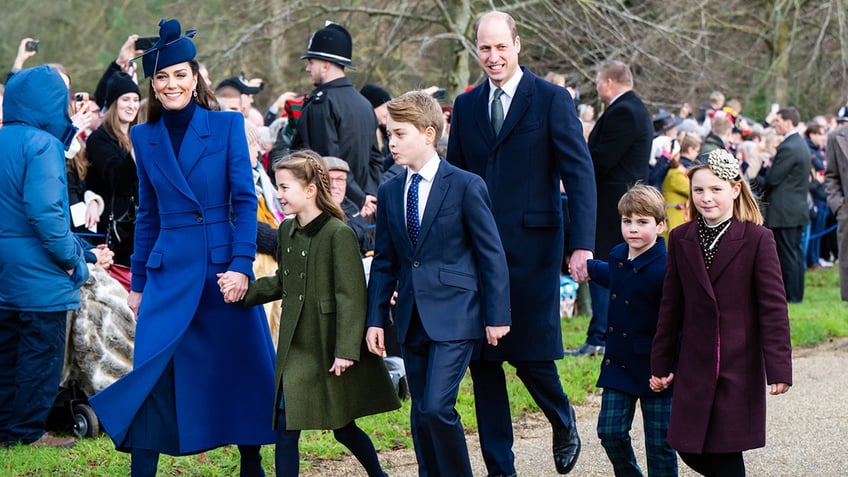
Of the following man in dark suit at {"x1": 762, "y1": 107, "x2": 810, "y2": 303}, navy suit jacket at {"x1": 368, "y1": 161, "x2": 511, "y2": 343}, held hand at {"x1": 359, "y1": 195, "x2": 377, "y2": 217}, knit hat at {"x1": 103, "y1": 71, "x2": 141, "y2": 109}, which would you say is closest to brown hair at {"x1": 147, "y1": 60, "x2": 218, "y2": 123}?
navy suit jacket at {"x1": 368, "y1": 161, "x2": 511, "y2": 343}

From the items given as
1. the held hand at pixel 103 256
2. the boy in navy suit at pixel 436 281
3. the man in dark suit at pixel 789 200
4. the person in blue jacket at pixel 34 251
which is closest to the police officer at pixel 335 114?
the held hand at pixel 103 256

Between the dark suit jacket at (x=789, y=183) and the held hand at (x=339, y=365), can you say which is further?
the dark suit jacket at (x=789, y=183)

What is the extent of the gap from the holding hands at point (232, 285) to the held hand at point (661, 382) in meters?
1.85

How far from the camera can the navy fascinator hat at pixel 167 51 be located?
547 cm

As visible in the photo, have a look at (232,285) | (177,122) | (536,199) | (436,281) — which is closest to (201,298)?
(232,285)

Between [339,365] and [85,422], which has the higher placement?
[339,365]

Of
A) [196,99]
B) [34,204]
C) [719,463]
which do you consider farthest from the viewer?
[34,204]

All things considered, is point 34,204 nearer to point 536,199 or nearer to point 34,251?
point 34,251

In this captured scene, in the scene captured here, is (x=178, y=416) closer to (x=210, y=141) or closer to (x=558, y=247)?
(x=210, y=141)

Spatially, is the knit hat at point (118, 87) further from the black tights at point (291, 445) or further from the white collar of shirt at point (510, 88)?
the black tights at point (291, 445)

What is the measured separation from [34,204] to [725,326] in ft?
12.2

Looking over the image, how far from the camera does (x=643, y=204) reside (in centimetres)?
550

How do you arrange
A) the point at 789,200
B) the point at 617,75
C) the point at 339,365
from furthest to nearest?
the point at 789,200 < the point at 617,75 < the point at 339,365

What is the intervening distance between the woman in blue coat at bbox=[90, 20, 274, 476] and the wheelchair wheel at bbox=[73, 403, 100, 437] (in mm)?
1544
